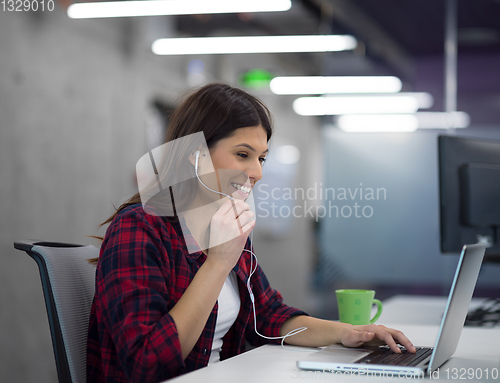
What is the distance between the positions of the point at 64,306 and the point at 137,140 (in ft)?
9.64

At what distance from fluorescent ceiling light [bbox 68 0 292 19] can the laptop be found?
2.43 meters

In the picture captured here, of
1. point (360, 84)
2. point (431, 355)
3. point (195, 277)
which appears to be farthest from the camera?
point (360, 84)

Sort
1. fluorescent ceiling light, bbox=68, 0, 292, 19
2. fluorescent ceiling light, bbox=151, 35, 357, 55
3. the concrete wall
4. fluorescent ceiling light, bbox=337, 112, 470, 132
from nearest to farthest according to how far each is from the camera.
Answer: the concrete wall, fluorescent ceiling light, bbox=68, 0, 292, 19, fluorescent ceiling light, bbox=337, 112, 470, 132, fluorescent ceiling light, bbox=151, 35, 357, 55

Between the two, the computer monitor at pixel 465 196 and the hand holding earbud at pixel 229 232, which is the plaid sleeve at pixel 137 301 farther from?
the computer monitor at pixel 465 196

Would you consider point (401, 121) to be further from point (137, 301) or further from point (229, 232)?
point (137, 301)

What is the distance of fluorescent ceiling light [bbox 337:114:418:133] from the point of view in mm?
4047

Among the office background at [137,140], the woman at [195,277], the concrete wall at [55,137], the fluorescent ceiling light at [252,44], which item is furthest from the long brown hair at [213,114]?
the fluorescent ceiling light at [252,44]

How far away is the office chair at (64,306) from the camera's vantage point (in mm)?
1140

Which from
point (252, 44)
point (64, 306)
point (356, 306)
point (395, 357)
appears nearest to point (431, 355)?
point (395, 357)

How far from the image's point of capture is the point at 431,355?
0.98m

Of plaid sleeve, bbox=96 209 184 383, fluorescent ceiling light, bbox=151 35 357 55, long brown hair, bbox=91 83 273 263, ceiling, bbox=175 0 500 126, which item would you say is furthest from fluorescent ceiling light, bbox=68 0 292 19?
plaid sleeve, bbox=96 209 184 383

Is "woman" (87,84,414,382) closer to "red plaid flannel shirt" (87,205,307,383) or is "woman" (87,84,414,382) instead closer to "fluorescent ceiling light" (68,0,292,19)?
"red plaid flannel shirt" (87,205,307,383)

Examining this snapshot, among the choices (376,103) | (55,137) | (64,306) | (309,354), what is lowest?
(309,354)

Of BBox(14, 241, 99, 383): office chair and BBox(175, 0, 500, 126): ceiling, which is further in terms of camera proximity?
BBox(175, 0, 500, 126): ceiling
